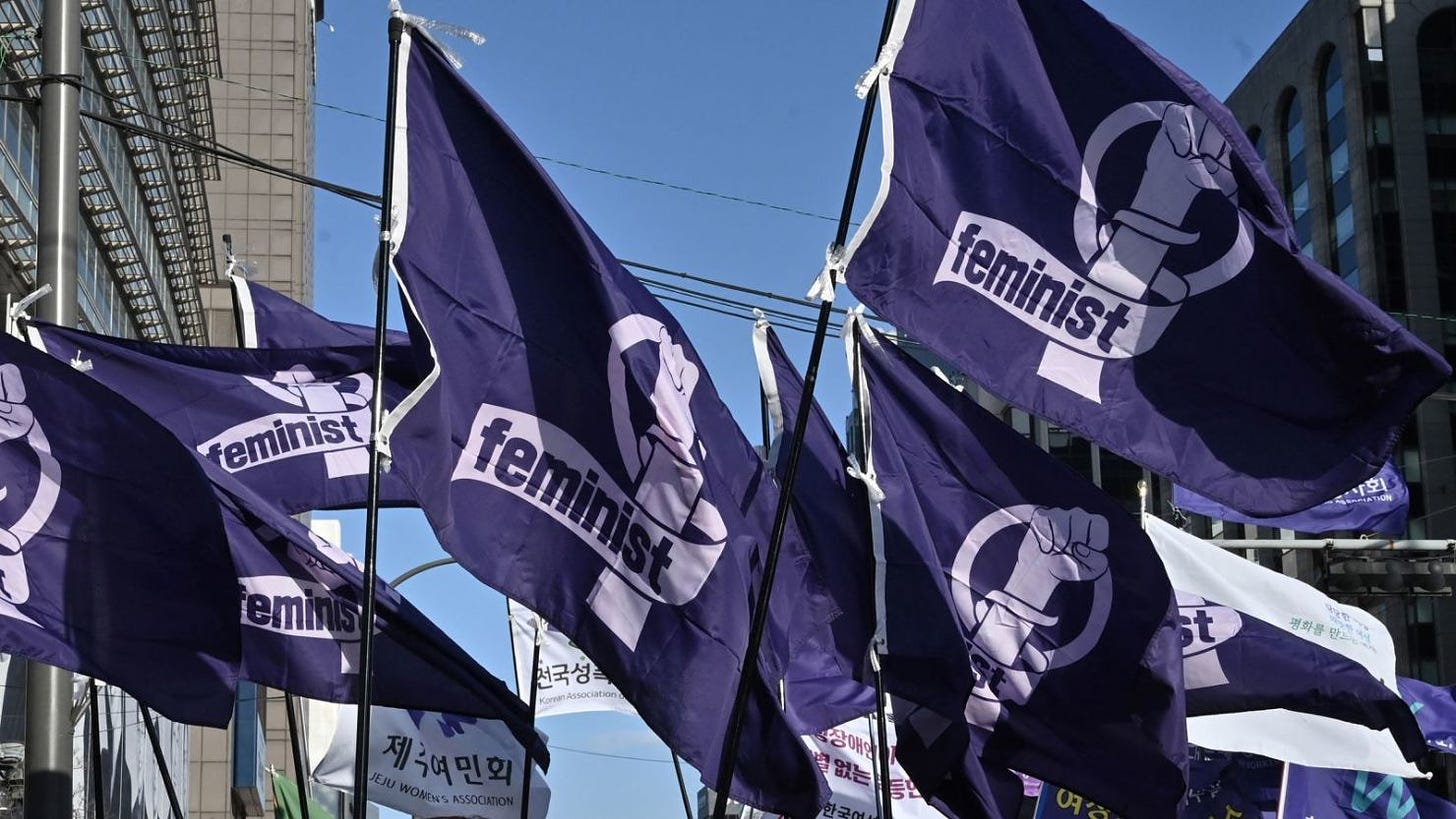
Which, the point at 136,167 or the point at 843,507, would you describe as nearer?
the point at 843,507

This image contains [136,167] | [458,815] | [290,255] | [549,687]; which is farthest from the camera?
[290,255]

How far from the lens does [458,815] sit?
18.3 meters

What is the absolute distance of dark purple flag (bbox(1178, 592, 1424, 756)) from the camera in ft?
44.1

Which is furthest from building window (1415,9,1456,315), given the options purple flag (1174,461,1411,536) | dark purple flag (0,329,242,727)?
dark purple flag (0,329,242,727)

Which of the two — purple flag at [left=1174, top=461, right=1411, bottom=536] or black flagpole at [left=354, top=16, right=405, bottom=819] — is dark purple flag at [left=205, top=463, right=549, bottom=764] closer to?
black flagpole at [left=354, top=16, right=405, bottom=819]

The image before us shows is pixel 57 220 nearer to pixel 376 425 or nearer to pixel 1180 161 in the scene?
pixel 376 425

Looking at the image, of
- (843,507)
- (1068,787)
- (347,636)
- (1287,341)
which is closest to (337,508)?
(347,636)

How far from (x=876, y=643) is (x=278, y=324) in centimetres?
629

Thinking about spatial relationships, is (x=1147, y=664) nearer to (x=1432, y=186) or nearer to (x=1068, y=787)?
(x=1068, y=787)

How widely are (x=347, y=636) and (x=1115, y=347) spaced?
14.2ft

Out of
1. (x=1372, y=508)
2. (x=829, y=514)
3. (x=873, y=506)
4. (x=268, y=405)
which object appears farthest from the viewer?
(x=1372, y=508)

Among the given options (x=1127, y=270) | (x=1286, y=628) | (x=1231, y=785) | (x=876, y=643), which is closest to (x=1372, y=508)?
(x=1231, y=785)

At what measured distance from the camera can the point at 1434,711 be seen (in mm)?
→ 22219

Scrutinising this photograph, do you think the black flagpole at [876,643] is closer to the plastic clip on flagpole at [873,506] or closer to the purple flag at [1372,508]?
the plastic clip on flagpole at [873,506]
